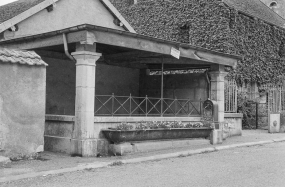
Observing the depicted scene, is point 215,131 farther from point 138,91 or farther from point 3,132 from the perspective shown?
point 3,132

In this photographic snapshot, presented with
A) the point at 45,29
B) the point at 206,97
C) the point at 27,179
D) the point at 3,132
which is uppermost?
the point at 45,29

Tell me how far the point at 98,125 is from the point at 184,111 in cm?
476

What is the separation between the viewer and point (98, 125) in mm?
10141

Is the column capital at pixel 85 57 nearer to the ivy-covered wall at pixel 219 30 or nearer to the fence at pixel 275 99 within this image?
the ivy-covered wall at pixel 219 30

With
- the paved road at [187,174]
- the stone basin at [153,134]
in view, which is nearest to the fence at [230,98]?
the stone basin at [153,134]

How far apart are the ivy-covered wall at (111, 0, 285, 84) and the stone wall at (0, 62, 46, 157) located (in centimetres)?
1206

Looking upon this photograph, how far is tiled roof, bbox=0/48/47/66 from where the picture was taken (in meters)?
8.98

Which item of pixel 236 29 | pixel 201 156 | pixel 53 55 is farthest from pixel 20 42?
pixel 236 29

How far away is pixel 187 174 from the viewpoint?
7898mm

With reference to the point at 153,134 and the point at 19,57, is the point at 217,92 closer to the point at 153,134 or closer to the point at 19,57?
the point at 153,134

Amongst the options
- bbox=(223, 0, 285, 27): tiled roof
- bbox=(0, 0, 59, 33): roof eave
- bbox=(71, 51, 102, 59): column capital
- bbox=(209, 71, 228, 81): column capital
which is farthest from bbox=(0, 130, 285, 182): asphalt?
bbox=(223, 0, 285, 27): tiled roof

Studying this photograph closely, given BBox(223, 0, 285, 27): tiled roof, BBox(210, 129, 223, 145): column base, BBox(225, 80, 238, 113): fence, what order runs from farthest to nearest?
BBox(223, 0, 285, 27): tiled roof < BBox(225, 80, 238, 113): fence < BBox(210, 129, 223, 145): column base

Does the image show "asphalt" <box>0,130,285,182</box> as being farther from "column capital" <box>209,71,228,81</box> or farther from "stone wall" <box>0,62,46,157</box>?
"column capital" <box>209,71,228,81</box>

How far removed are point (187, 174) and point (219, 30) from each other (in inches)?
514
